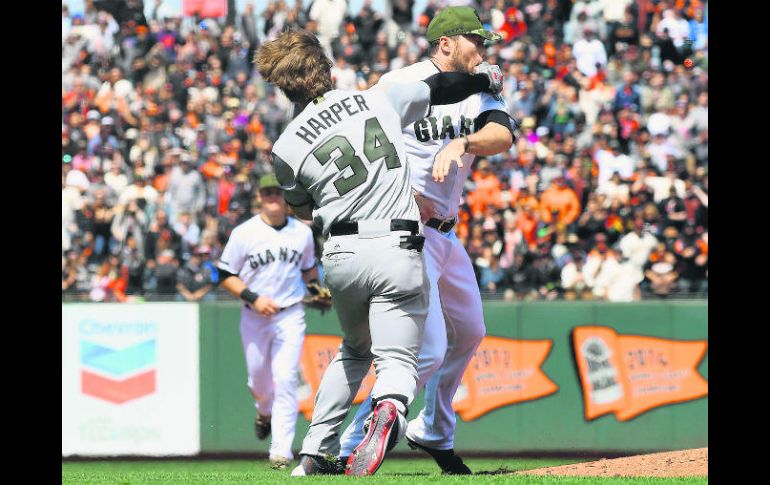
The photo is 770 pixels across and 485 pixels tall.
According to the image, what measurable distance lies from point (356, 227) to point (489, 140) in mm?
743

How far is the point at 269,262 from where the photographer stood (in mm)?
10133

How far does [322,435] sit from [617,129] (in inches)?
441

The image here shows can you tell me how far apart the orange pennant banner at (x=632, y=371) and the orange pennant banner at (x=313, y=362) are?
6.79 ft

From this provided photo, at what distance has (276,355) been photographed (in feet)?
33.1

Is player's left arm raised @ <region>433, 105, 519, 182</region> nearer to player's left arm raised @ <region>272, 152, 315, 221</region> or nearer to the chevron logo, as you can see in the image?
player's left arm raised @ <region>272, 152, 315, 221</region>

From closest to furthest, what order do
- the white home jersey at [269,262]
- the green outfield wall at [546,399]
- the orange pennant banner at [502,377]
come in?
the white home jersey at [269,262]
the green outfield wall at [546,399]
the orange pennant banner at [502,377]

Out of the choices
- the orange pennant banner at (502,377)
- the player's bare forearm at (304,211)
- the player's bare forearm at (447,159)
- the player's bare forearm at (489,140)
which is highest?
the player's bare forearm at (489,140)

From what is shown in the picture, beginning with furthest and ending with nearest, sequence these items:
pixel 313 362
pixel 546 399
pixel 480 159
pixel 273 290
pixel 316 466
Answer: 1. pixel 480 159
2. pixel 313 362
3. pixel 546 399
4. pixel 273 290
5. pixel 316 466

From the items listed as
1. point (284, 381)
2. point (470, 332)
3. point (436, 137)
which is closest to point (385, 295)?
point (436, 137)

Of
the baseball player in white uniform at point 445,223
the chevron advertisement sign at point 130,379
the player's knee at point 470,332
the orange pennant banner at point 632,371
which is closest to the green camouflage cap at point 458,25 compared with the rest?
the baseball player in white uniform at point 445,223

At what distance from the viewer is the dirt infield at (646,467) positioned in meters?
7.12

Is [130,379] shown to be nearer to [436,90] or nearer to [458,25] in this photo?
[458,25]

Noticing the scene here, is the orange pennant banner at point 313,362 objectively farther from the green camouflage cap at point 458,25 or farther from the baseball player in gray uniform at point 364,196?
the baseball player in gray uniform at point 364,196

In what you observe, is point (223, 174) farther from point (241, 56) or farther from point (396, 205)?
point (396, 205)
